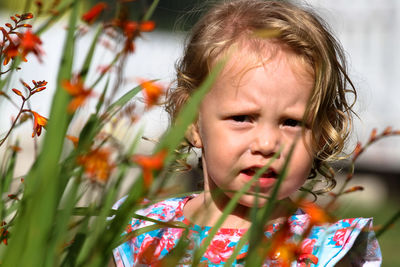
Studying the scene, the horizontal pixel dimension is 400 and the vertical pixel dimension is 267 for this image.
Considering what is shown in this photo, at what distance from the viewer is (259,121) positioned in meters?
1.81

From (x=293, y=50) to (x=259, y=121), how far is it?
0.89 ft

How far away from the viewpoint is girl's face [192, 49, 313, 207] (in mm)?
1788

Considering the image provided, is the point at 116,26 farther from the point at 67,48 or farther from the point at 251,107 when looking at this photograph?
the point at 251,107

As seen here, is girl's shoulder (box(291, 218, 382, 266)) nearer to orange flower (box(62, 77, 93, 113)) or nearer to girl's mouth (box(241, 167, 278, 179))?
girl's mouth (box(241, 167, 278, 179))

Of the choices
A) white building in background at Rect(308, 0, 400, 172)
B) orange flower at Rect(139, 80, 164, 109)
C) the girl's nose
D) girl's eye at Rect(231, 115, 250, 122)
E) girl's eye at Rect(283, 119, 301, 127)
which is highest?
orange flower at Rect(139, 80, 164, 109)

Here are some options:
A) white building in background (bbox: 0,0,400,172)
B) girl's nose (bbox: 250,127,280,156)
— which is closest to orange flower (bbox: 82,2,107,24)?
girl's nose (bbox: 250,127,280,156)

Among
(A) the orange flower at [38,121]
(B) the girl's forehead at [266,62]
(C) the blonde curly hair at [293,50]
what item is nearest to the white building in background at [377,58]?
(C) the blonde curly hair at [293,50]

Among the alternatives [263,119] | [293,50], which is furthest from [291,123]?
[293,50]

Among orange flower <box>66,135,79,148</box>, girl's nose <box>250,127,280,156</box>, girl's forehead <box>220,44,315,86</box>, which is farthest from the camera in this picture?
girl's forehead <box>220,44,315,86</box>

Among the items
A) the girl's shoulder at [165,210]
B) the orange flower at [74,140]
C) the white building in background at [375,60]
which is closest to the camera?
the orange flower at [74,140]

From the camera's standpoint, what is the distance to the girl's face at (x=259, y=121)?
1.79 metres

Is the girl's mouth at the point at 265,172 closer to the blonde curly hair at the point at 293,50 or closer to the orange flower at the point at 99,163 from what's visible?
the blonde curly hair at the point at 293,50

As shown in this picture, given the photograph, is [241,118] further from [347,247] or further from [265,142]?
[347,247]

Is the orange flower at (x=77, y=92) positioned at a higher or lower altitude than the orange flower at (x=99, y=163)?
higher
